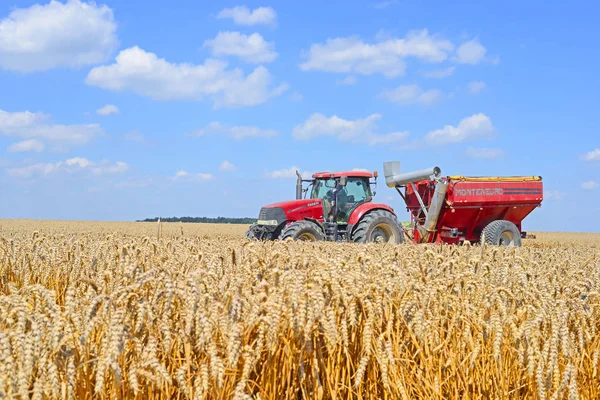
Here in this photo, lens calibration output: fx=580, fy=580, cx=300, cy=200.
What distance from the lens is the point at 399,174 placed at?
16.2m

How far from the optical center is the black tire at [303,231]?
12461 millimetres

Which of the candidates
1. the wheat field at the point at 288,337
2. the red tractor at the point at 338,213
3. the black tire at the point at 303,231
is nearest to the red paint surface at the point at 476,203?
A: the red tractor at the point at 338,213

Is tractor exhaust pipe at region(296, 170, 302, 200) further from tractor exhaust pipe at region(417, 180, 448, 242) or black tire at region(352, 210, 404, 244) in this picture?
tractor exhaust pipe at region(417, 180, 448, 242)

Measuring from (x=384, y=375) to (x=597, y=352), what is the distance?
1603mm

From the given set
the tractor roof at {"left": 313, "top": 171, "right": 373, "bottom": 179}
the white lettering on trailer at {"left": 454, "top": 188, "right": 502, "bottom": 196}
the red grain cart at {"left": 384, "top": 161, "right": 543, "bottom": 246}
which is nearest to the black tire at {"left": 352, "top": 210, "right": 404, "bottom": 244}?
the tractor roof at {"left": 313, "top": 171, "right": 373, "bottom": 179}

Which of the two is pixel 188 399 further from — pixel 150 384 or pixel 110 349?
pixel 110 349

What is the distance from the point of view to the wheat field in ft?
7.22

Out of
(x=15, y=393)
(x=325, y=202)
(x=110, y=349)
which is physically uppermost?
(x=325, y=202)

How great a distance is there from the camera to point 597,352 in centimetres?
343

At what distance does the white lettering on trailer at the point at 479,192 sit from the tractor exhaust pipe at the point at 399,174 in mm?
714

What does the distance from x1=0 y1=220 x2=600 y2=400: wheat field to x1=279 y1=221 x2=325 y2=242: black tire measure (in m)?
8.20

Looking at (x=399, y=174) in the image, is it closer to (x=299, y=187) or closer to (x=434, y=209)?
(x=434, y=209)

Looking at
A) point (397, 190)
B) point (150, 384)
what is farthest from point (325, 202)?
point (150, 384)

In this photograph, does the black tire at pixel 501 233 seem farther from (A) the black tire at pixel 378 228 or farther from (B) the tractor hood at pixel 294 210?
(B) the tractor hood at pixel 294 210
